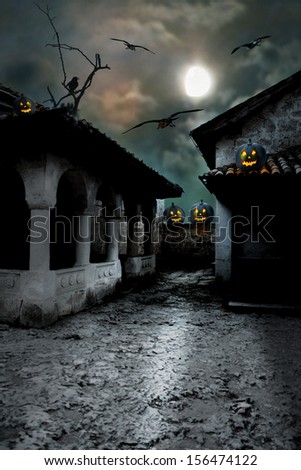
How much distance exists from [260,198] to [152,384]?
6.43 metres

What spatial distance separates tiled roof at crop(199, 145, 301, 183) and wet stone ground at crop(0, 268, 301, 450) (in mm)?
3344

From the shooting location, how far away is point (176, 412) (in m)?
3.06

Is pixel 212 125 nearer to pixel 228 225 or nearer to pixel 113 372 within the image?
pixel 228 225

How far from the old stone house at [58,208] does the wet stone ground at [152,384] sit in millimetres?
794

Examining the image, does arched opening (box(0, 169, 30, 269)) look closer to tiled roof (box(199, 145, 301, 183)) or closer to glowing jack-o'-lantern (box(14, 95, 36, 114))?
glowing jack-o'-lantern (box(14, 95, 36, 114))

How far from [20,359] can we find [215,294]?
652 cm

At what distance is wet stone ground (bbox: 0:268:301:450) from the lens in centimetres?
264

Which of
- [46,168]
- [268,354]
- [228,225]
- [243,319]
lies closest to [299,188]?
[228,225]

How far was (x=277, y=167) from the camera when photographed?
302 inches

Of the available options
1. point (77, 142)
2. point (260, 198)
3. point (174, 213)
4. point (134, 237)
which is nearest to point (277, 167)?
point (260, 198)

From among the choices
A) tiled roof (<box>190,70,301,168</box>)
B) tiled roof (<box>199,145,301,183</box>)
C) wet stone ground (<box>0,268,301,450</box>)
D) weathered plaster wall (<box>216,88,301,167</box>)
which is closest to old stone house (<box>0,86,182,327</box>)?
wet stone ground (<box>0,268,301,450</box>)

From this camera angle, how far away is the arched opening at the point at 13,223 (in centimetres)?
820

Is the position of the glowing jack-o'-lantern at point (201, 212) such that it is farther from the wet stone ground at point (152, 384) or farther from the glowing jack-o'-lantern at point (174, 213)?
the wet stone ground at point (152, 384)

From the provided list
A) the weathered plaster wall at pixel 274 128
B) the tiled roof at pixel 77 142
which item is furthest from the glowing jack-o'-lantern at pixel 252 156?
the tiled roof at pixel 77 142
